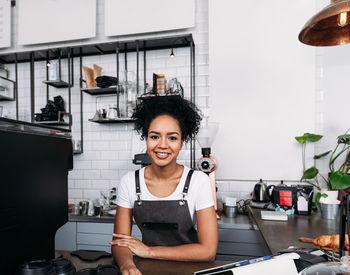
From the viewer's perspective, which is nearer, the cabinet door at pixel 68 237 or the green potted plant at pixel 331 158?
the green potted plant at pixel 331 158

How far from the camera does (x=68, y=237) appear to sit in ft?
8.46

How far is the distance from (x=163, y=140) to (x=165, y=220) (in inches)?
19.6

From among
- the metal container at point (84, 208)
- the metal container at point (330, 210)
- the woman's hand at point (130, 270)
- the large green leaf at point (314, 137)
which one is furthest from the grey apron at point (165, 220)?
the large green leaf at point (314, 137)

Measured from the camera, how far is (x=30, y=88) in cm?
341

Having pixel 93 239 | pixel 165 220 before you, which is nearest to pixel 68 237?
pixel 93 239

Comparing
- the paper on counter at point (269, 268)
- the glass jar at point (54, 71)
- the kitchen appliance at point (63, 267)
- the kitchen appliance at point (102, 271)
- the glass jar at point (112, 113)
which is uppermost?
the glass jar at point (54, 71)

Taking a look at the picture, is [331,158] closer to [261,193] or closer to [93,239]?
[261,193]

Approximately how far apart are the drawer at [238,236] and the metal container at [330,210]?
575mm

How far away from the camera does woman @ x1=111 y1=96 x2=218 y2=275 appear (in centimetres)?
149

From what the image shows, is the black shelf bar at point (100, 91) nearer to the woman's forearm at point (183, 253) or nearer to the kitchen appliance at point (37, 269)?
the woman's forearm at point (183, 253)

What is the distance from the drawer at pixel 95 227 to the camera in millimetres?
2469

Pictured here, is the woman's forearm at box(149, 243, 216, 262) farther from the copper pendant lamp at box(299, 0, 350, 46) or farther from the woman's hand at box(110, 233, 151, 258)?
the copper pendant lamp at box(299, 0, 350, 46)

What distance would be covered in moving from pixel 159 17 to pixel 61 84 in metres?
1.49

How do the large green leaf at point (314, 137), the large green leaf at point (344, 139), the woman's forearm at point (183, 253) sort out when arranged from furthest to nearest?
1. the large green leaf at point (314, 137)
2. the large green leaf at point (344, 139)
3. the woman's forearm at point (183, 253)
